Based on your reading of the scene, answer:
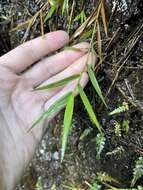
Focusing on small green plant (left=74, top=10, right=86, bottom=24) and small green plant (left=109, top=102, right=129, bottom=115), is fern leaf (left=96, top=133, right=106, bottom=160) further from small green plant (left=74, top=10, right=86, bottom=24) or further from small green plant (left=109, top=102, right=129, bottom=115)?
small green plant (left=74, top=10, right=86, bottom=24)

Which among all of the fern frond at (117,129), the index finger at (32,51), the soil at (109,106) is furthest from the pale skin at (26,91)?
the fern frond at (117,129)

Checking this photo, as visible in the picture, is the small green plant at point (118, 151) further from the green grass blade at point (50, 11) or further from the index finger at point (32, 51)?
the green grass blade at point (50, 11)

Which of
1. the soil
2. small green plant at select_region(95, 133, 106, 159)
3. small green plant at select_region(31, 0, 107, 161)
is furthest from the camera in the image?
small green plant at select_region(95, 133, 106, 159)

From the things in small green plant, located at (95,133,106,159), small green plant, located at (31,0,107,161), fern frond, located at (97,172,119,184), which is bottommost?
fern frond, located at (97,172,119,184)

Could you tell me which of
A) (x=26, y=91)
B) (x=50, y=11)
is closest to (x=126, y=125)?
(x=26, y=91)

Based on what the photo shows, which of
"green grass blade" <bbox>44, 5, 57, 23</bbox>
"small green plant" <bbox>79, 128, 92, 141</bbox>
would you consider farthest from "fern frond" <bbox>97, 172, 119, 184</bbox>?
"green grass blade" <bbox>44, 5, 57, 23</bbox>

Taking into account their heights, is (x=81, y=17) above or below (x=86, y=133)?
above

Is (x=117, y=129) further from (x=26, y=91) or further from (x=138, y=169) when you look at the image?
(x=26, y=91)

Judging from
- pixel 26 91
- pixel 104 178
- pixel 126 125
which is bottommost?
pixel 104 178

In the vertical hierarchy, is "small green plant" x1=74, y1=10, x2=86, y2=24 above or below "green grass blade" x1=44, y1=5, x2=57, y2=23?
below
